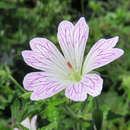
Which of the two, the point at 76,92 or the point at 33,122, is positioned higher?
the point at 76,92

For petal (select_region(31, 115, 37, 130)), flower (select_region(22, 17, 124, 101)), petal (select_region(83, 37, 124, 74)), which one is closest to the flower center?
flower (select_region(22, 17, 124, 101))

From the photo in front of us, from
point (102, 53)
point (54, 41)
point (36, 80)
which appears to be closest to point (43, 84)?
point (36, 80)

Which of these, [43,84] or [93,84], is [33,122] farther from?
[93,84]

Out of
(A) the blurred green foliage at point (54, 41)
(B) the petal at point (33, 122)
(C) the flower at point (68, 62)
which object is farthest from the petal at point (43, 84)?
(A) the blurred green foliage at point (54, 41)

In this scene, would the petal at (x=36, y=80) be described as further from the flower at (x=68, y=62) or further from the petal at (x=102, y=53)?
the petal at (x=102, y=53)

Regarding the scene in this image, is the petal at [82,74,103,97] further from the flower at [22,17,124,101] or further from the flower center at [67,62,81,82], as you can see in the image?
the flower center at [67,62,81,82]

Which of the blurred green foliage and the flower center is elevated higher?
the flower center
